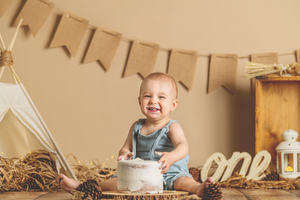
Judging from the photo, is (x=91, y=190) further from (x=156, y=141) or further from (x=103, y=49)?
(x=103, y=49)

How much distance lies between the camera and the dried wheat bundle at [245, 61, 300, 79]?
1.90m

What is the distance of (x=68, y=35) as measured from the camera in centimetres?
211

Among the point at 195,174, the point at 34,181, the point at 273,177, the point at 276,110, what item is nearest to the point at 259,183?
the point at 273,177

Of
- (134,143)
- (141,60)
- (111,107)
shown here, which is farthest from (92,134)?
(134,143)

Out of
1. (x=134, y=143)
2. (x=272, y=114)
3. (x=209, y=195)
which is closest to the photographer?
(x=209, y=195)

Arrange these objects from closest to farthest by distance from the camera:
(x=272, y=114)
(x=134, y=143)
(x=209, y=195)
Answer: (x=209, y=195)
(x=134, y=143)
(x=272, y=114)

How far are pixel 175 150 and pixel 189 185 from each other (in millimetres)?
147

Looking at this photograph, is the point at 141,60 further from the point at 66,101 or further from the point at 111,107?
the point at 66,101

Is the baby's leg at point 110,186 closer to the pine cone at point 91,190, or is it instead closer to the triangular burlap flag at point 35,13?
the pine cone at point 91,190

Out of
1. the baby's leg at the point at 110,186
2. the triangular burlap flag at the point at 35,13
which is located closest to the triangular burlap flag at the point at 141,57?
the triangular burlap flag at the point at 35,13

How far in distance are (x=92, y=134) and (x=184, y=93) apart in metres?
0.72

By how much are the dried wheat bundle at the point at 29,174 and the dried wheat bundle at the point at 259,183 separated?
0.96 meters

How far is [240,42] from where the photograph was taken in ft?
7.08

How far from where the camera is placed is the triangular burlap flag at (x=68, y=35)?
2.10 m
